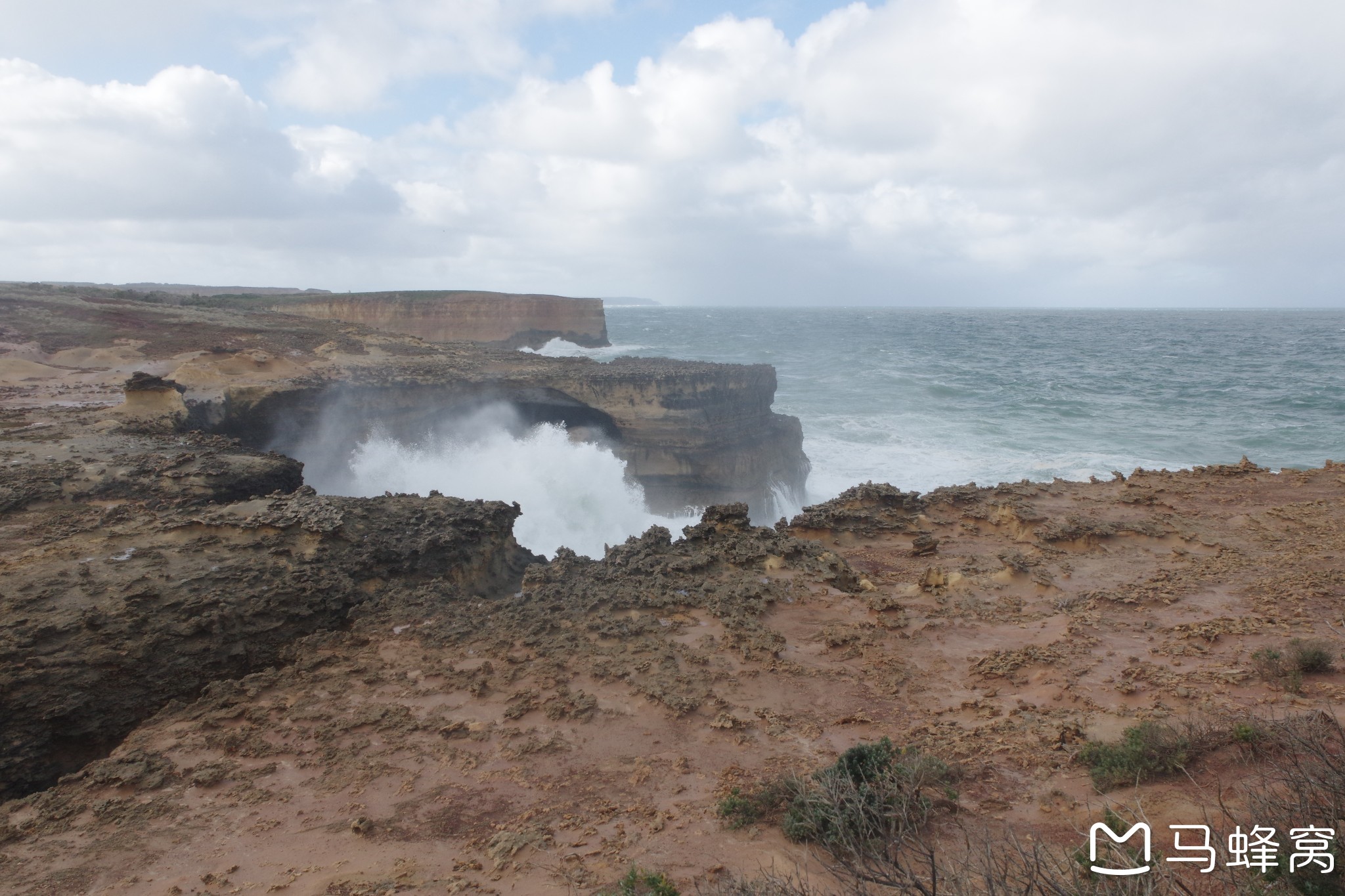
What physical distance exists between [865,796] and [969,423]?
2480cm

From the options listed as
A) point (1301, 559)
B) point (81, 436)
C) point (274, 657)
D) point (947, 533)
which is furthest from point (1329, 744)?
point (81, 436)

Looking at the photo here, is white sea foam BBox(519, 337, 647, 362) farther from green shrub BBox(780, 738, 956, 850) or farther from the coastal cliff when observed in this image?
green shrub BBox(780, 738, 956, 850)

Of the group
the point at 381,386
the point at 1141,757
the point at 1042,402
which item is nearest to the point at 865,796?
the point at 1141,757

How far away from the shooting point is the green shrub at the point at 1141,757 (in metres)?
3.70

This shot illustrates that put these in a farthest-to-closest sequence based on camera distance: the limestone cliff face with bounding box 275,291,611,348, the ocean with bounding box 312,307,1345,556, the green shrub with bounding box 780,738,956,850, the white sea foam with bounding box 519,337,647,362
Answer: the white sea foam with bounding box 519,337,647,362
the limestone cliff face with bounding box 275,291,611,348
the ocean with bounding box 312,307,1345,556
the green shrub with bounding box 780,738,956,850

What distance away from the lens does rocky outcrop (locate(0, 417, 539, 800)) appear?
185 inches

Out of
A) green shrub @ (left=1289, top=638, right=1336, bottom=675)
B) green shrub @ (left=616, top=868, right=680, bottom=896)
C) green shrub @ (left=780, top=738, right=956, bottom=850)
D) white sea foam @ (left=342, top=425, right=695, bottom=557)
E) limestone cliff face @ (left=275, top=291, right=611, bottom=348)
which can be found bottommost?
white sea foam @ (left=342, top=425, right=695, bottom=557)

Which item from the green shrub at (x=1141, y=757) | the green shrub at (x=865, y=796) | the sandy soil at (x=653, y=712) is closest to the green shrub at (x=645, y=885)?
the sandy soil at (x=653, y=712)

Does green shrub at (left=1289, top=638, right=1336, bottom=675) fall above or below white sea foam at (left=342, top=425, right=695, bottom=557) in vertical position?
above

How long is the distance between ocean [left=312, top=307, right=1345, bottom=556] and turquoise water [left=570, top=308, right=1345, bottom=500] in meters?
0.11

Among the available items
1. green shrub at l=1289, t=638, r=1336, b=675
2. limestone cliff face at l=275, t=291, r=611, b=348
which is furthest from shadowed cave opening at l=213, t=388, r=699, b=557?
limestone cliff face at l=275, t=291, r=611, b=348

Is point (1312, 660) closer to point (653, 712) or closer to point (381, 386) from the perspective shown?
point (653, 712)

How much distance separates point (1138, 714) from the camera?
14.6 ft

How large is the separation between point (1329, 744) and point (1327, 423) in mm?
26441
